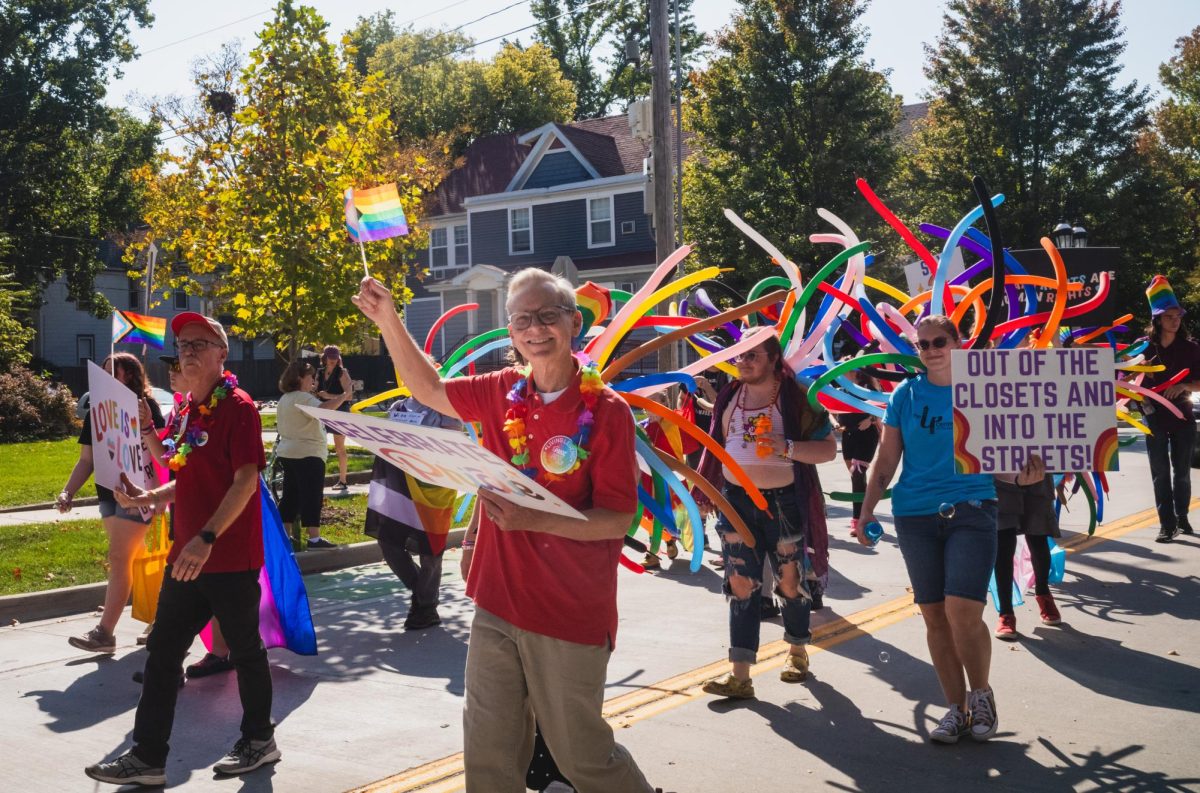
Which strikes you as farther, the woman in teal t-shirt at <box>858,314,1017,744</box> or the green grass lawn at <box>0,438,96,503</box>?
the green grass lawn at <box>0,438,96,503</box>

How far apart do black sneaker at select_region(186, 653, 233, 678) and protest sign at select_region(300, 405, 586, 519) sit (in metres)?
3.50

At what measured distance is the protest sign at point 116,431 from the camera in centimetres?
552

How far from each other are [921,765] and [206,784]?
2.94 m

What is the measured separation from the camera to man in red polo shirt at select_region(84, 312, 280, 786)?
475 centimetres

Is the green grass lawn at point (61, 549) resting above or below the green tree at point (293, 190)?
below

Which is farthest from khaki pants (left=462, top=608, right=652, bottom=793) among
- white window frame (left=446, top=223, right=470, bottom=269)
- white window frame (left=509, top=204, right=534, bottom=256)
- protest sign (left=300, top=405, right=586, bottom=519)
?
white window frame (left=446, top=223, right=470, bottom=269)

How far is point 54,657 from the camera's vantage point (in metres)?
7.12

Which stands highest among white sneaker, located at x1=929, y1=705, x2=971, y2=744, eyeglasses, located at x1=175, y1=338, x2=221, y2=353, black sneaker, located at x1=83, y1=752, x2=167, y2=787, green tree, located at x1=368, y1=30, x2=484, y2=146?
green tree, located at x1=368, y1=30, x2=484, y2=146

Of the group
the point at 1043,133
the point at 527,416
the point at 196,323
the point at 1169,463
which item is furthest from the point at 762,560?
the point at 1043,133

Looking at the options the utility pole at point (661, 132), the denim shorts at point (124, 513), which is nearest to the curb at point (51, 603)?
the denim shorts at point (124, 513)

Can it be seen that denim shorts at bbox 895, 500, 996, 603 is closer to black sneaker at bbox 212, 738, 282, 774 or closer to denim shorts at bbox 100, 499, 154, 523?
black sneaker at bbox 212, 738, 282, 774

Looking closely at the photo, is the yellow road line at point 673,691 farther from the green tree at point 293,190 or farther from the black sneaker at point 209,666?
the green tree at point 293,190

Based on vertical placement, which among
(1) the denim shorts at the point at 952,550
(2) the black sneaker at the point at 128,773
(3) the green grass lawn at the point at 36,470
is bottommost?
(2) the black sneaker at the point at 128,773

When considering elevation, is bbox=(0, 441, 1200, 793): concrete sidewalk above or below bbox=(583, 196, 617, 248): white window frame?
below
